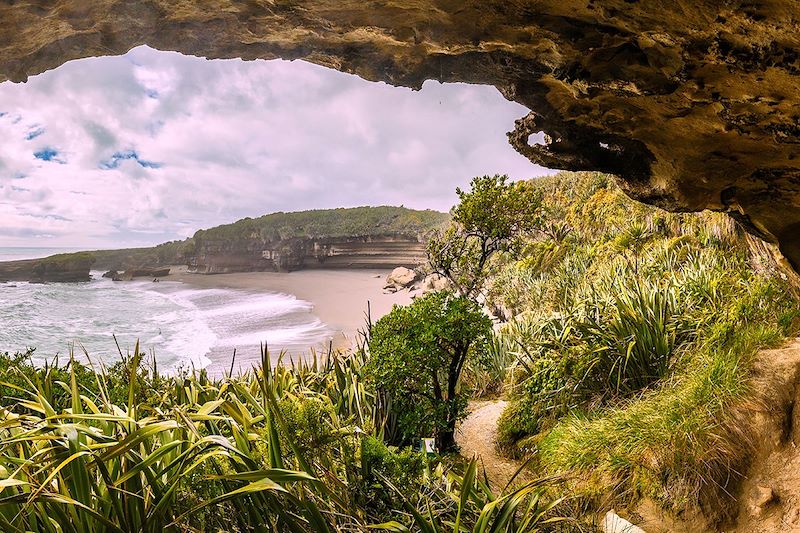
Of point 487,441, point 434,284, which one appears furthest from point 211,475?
point 434,284

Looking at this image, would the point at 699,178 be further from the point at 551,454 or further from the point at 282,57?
the point at 282,57

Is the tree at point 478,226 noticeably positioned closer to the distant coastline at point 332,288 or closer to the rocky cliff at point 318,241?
the distant coastline at point 332,288

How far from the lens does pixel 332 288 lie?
2533 cm

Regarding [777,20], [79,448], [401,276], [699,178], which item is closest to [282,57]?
→ [79,448]

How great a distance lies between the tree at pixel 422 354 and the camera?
3.98 meters

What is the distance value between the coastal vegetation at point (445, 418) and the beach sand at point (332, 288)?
6458 millimetres

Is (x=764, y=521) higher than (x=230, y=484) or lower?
lower

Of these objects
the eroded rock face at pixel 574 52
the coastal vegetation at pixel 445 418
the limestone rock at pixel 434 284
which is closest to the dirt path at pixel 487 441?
the coastal vegetation at pixel 445 418

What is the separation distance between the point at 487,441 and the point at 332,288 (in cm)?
2089

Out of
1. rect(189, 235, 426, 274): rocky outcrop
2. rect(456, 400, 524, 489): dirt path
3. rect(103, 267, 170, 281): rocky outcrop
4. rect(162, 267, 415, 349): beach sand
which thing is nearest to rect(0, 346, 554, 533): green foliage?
rect(456, 400, 524, 489): dirt path

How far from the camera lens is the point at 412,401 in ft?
14.0

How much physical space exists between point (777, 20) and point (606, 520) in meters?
2.73

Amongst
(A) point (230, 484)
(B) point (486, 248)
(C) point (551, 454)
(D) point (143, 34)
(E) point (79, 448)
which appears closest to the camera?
(E) point (79, 448)

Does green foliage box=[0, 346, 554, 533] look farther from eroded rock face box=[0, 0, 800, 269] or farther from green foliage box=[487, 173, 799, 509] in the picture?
eroded rock face box=[0, 0, 800, 269]
